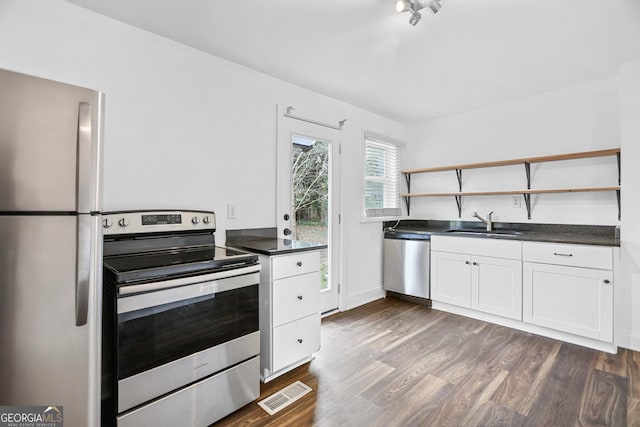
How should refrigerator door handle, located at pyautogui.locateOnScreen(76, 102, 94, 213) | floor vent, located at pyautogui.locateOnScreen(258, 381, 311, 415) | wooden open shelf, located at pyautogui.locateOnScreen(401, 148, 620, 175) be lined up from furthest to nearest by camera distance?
wooden open shelf, located at pyautogui.locateOnScreen(401, 148, 620, 175)
floor vent, located at pyautogui.locateOnScreen(258, 381, 311, 415)
refrigerator door handle, located at pyautogui.locateOnScreen(76, 102, 94, 213)

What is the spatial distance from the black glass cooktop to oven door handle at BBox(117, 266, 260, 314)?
0.23 feet

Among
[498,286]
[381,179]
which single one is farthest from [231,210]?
[498,286]

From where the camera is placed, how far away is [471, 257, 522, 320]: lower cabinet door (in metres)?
2.86

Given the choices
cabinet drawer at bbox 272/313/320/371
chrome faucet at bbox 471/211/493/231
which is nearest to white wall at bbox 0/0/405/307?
cabinet drawer at bbox 272/313/320/371

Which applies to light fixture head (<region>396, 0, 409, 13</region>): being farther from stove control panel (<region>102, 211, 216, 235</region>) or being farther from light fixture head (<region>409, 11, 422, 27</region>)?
stove control panel (<region>102, 211, 216, 235</region>)

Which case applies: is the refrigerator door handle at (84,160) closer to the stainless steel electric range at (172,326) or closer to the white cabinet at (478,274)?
the stainless steel electric range at (172,326)

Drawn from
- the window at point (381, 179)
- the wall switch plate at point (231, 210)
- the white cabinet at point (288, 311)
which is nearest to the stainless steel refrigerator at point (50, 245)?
the white cabinet at point (288, 311)

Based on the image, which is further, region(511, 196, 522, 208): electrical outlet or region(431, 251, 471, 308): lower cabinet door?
region(511, 196, 522, 208): electrical outlet

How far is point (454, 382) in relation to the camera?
6.63 ft

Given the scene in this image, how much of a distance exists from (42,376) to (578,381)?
116 inches

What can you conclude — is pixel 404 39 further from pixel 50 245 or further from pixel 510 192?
pixel 50 245

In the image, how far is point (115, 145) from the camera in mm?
1895

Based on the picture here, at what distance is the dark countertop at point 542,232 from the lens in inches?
104

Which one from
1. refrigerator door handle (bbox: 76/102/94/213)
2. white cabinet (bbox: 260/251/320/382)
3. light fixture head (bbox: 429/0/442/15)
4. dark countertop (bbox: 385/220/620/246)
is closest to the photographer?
refrigerator door handle (bbox: 76/102/94/213)
